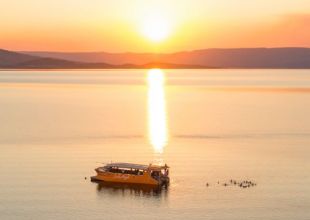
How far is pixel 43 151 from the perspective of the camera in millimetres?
96250

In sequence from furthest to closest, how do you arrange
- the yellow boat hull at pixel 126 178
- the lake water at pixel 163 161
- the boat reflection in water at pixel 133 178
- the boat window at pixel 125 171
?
the boat window at pixel 125 171 → the yellow boat hull at pixel 126 178 → the boat reflection in water at pixel 133 178 → the lake water at pixel 163 161

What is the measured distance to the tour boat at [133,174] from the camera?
7588 cm

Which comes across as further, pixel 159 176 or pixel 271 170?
pixel 271 170

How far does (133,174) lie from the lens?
254ft

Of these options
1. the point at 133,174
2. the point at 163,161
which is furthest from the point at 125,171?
the point at 163,161

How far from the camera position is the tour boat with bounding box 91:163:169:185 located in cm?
7588

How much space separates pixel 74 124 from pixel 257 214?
80.8 m

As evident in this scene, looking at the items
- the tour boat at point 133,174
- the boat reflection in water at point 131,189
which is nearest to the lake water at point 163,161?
the boat reflection in water at point 131,189

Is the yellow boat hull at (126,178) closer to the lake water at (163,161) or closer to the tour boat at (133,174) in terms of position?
the tour boat at (133,174)

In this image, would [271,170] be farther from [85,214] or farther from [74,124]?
[74,124]

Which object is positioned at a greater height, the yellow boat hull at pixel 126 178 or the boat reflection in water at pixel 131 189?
the yellow boat hull at pixel 126 178

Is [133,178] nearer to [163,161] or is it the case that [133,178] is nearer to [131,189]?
[131,189]

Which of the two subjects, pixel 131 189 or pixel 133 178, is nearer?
pixel 131 189

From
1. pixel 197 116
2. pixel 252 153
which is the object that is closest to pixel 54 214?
pixel 252 153
